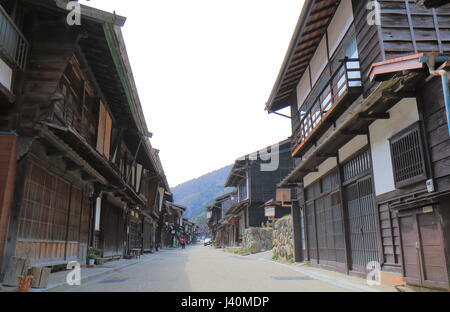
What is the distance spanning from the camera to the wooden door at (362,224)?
10.7 m

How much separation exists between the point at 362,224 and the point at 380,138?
3.10 metres

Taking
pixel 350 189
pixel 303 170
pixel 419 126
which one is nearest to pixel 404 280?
pixel 419 126

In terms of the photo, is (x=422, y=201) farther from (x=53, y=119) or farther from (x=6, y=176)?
(x=53, y=119)

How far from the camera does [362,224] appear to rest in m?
11.5

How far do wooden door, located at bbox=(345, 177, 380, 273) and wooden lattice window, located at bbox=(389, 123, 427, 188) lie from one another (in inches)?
72.1

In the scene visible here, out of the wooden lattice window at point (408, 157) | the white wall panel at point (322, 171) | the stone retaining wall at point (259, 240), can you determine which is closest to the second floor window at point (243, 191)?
the stone retaining wall at point (259, 240)

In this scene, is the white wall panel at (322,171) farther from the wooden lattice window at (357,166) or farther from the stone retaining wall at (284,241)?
the stone retaining wall at (284,241)

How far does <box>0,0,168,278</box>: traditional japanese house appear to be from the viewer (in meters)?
8.71

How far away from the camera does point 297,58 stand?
16266 mm

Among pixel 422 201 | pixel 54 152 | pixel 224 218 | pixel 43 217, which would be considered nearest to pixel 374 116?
pixel 422 201

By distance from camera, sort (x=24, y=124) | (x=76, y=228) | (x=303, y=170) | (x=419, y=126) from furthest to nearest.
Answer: (x=303, y=170), (x=76, y=228), (x=24, y=124), (x=419, y=126)

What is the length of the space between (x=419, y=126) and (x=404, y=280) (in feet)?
Answer: 11.6

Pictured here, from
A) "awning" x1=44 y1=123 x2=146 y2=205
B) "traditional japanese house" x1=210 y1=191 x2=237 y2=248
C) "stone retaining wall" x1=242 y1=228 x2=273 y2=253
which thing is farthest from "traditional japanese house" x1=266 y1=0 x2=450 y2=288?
"traditional japanese house" x1=210 y1=191 x2=237 y2=248

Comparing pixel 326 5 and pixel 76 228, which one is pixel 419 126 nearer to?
pixel 326 5
